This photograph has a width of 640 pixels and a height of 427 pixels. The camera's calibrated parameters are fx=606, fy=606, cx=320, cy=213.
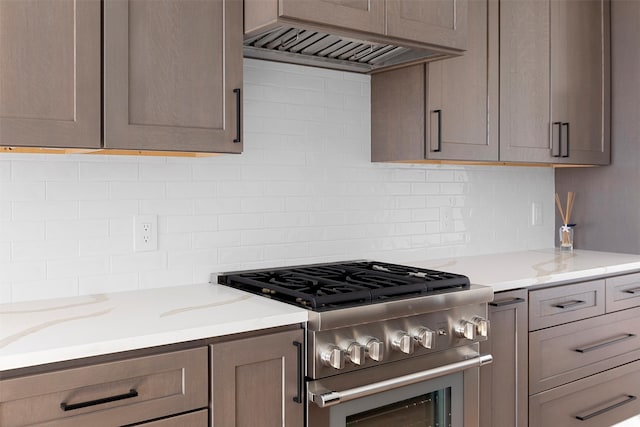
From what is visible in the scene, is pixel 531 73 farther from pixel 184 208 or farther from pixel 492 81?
pixel 184 208

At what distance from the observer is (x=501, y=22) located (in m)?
2.70

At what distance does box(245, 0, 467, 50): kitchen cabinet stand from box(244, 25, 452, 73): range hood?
5cm

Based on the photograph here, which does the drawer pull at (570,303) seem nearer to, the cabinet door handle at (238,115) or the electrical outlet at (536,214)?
the electrical outlet at (536,214)

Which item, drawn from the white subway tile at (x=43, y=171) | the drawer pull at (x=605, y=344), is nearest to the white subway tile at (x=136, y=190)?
the white subway tile at (x=43, y=171)

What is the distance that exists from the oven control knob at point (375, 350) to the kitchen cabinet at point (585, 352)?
0.85 m

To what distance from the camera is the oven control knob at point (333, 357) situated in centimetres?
172

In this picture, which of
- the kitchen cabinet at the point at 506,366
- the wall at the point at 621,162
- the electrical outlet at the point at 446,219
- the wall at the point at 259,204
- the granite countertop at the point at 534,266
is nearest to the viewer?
the wall at the point at 259,204

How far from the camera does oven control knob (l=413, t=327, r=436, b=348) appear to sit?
1926 millimetres

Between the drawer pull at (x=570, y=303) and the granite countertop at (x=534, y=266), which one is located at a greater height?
the granite countertop at (x=534, y=266)

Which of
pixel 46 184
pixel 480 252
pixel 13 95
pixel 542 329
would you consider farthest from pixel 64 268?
pixel 480 252

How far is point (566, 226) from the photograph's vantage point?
3.33m

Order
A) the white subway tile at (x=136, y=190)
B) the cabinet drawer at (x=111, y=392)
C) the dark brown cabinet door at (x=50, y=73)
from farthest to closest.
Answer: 1. the white subway tile at (x=136, y=190)
2. the dark brown cabinet door at (x=50, y=73)
3. the cabinet drawer at (x=111, y=392)

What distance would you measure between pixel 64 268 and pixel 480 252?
2.02m

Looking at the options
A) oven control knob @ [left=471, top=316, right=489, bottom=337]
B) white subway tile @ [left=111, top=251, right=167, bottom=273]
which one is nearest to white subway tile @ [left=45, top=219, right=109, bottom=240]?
white subway tile @ [left=111, top=251, right=167, bottom=273]
